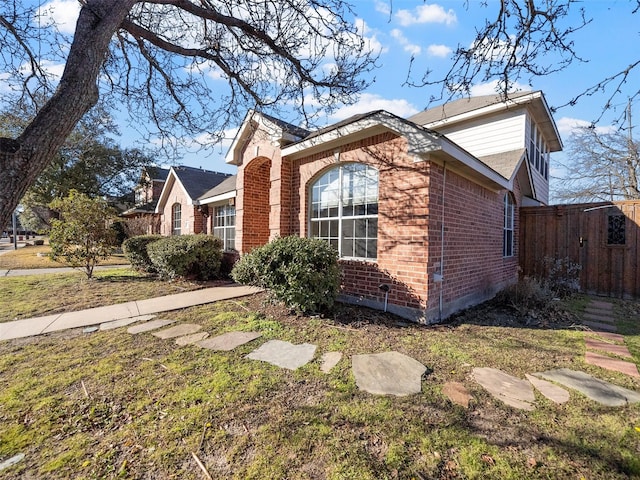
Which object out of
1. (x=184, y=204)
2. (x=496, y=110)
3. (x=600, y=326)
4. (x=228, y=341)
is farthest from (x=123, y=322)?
(x=496, y=110)

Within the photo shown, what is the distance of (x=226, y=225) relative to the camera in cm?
1149

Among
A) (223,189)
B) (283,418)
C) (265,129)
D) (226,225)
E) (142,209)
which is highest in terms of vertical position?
(265,129)

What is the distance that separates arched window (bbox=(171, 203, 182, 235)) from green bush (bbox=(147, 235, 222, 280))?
20.7 feet

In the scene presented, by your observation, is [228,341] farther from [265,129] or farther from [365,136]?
[265,129]

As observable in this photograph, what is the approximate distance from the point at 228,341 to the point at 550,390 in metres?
3.87

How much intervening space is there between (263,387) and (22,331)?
181 inches

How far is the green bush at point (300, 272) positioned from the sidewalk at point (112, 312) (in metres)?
2.04

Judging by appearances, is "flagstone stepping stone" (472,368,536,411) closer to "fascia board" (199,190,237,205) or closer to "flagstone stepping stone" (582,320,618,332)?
"flagstone stepping stone" (582,320,618,332)

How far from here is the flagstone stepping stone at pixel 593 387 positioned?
2814mm

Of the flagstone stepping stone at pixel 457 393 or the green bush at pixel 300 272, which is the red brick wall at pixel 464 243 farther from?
the flagstone stepping stone at pixel 457 393

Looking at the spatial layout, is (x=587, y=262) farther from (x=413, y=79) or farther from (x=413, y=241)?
(x=413, y=79)

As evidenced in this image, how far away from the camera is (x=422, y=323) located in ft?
16.5

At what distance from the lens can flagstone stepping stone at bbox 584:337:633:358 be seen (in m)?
4.05

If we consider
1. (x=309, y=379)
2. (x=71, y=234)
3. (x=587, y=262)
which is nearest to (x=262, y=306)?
(x=309, y=379)
